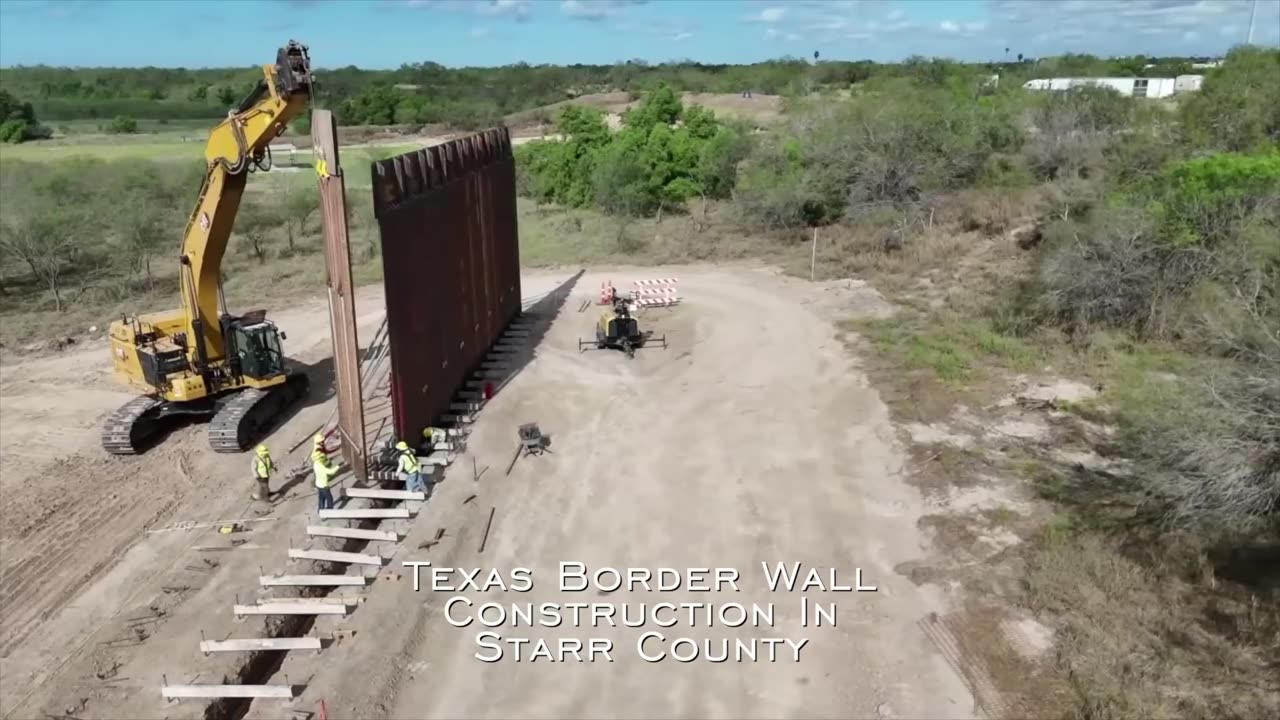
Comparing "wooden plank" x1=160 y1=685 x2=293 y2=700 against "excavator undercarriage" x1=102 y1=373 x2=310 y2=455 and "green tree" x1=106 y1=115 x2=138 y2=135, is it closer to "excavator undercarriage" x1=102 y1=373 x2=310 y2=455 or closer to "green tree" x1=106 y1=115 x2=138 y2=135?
"excavator undercarriage" x1=102 y1=373 x2=310 y2=455

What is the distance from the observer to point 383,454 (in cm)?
1686

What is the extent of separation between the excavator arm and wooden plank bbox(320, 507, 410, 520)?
560 cm

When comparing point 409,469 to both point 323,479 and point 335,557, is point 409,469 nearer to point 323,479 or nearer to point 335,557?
point 323,479

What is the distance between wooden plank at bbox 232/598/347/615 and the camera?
12422 millimetres

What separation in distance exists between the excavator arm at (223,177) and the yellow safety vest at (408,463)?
18.3 ft

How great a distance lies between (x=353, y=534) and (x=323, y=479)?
113 centimetres

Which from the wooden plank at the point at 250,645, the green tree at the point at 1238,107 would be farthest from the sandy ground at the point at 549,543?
the green tree at the point at 1238,107

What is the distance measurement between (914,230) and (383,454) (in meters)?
28.4

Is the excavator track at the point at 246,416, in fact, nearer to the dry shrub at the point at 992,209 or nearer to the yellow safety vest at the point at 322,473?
the yellow safety vest at the point at 322,473

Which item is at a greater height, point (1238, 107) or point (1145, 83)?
point (1145, 83)

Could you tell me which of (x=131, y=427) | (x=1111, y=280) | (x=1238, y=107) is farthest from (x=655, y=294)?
(x=1238, y=107)

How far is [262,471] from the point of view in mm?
15656

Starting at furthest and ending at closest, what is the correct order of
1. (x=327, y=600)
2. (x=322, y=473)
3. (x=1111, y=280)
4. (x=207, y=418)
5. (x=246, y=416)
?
(x=1111, y=280)
(x=207, y=418)
(x=246, y=416)
(x=322, y=473)
(x=327, y=600)

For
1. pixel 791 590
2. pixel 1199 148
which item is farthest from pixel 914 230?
pixel 791 590
